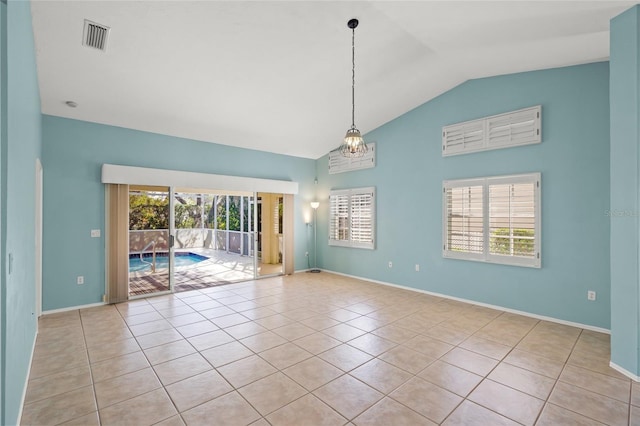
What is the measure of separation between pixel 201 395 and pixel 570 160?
520 cm

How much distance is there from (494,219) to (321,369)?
11.7ft

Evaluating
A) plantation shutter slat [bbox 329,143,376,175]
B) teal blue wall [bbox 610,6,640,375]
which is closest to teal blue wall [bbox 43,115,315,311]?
plantation shutter slat [bbox 329,143,376,175]

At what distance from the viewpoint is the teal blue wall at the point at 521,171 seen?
13.2ft

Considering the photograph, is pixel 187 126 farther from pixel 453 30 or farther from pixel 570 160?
pixel 570 160

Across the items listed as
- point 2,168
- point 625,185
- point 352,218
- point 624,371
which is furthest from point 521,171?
point 2,168

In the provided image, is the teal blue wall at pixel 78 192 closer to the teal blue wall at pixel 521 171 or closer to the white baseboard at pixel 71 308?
the white baseboard at pixel 71 308

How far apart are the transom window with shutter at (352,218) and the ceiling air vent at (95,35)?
5040 mm

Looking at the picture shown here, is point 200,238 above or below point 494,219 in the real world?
below

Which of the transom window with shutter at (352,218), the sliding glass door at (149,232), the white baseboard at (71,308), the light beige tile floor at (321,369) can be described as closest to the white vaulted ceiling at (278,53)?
the sliding glass door at (149,232)

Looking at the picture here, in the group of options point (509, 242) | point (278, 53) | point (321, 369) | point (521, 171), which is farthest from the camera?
point (509, 242)

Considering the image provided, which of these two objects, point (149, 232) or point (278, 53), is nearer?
point (278, 53)

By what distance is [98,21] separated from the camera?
3.11m

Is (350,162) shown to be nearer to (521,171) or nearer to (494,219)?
(494,219)

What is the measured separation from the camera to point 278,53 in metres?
3.93
